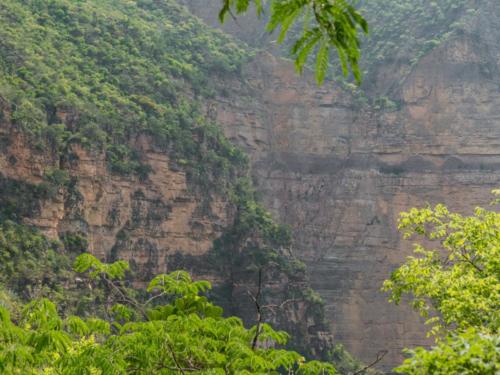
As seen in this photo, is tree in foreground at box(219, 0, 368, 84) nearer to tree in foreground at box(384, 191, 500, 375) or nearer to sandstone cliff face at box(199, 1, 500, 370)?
tree in foreground at box(384, 191, 500, 375)

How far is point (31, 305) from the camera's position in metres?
6.51

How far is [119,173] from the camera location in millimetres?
36344

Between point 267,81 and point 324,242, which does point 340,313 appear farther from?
point 267,81

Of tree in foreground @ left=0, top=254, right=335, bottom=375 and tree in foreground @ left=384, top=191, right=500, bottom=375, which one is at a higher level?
tree in foreground @ left=384, top=191, right=500, bottom=375

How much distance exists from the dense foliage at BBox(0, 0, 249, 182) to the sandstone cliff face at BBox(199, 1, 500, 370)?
4.73 m

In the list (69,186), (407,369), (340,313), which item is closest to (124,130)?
(69,186)

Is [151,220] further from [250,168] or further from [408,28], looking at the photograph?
[408,28]

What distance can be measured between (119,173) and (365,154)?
2107 centimetres

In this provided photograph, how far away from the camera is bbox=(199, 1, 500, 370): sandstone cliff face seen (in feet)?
161

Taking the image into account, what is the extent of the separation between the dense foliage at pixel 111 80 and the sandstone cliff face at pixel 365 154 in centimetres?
473

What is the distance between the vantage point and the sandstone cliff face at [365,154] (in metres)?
49.0

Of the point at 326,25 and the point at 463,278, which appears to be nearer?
the point at 326,25

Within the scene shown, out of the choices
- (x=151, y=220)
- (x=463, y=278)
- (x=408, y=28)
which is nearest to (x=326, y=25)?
(x=463, y=278)

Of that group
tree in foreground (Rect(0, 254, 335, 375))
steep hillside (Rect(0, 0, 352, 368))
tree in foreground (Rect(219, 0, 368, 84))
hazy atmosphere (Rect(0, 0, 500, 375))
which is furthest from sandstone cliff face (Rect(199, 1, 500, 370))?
tree in foreground (Rect(219, 0, 368, 84))
